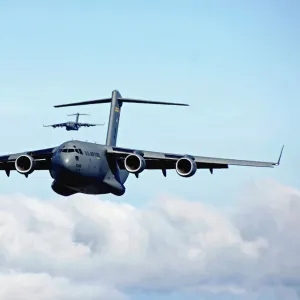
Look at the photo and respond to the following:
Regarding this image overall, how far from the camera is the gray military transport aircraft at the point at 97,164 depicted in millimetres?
42559

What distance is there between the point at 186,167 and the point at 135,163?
263cm

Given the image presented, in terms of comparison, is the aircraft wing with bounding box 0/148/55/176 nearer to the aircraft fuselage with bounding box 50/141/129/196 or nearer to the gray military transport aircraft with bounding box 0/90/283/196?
the gray military transport aircraft with bounding box 0/90/283/196

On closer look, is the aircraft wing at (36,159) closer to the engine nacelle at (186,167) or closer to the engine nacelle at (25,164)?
the engine nacelle at (25,164)

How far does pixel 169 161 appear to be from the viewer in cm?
4634

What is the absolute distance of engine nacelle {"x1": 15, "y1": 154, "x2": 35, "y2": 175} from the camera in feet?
→ 148

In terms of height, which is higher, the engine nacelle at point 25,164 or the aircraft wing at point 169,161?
the aircraft wing at point 169,161

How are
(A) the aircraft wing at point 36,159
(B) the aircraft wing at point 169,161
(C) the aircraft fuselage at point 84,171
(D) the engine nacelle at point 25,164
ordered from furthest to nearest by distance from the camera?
(A) the aircraft wing at point 36,159 < (B) the aircraft wing at point 169,161 < (D) the engine nacelle at point 25,164 < (C) the aircraft fuselage at point 84,171

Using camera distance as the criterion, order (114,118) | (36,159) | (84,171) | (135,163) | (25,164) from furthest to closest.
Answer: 1. (114,118)
2. (36,159)
3. (25,164)
4. (135,163)
5. (84,171)

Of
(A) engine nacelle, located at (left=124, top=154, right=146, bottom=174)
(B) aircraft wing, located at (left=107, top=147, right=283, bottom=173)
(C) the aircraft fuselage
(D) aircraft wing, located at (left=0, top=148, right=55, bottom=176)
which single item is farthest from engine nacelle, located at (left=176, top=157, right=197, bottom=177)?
(D) aircraft wing, located at (left=0, top=148, right=55, bottom=176)

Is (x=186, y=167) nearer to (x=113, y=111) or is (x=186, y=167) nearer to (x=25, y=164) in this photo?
(x=25, y=164)

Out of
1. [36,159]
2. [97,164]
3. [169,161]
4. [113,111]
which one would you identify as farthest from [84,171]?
[113,111]

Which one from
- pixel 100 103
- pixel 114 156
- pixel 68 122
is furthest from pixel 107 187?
pixel 68 122

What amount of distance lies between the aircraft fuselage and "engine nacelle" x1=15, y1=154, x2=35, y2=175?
4.96ft

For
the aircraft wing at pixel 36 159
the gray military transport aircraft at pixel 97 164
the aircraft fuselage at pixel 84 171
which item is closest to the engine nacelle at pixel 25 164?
the gray military transport aircraft at pixel 97 164
